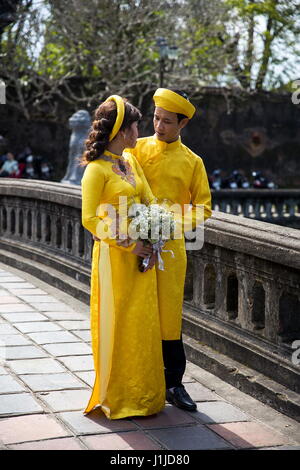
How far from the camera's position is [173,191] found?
203 inches

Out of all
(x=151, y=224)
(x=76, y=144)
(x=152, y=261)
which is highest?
(x=76, y=144)

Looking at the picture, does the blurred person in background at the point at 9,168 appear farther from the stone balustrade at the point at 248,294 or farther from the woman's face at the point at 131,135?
the woman's face at the point at 131,135

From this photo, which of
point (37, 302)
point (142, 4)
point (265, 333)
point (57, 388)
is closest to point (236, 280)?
point (265, 333)

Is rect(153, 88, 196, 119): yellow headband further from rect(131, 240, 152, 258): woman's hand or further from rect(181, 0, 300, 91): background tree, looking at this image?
rect(181, 0, 300, 91): background tree

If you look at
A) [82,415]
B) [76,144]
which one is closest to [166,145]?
[82,415]

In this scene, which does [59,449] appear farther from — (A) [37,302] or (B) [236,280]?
(A) [37,302]

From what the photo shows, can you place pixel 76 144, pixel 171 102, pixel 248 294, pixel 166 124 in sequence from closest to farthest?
1. pixel 171 102
2. pixel 166 124
3. pixel 248 294
4. pixel 76 144

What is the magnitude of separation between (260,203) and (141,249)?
14.6 m

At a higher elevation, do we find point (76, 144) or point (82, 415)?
point (76, 144)

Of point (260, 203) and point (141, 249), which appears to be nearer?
point (141, 249)

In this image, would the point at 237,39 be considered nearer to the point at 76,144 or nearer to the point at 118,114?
the point at 76,144

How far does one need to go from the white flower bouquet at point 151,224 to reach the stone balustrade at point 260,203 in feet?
46.4

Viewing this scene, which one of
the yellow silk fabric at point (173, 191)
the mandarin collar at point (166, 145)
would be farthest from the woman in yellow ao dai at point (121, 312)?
the mandarin collar at point (166, 145)
